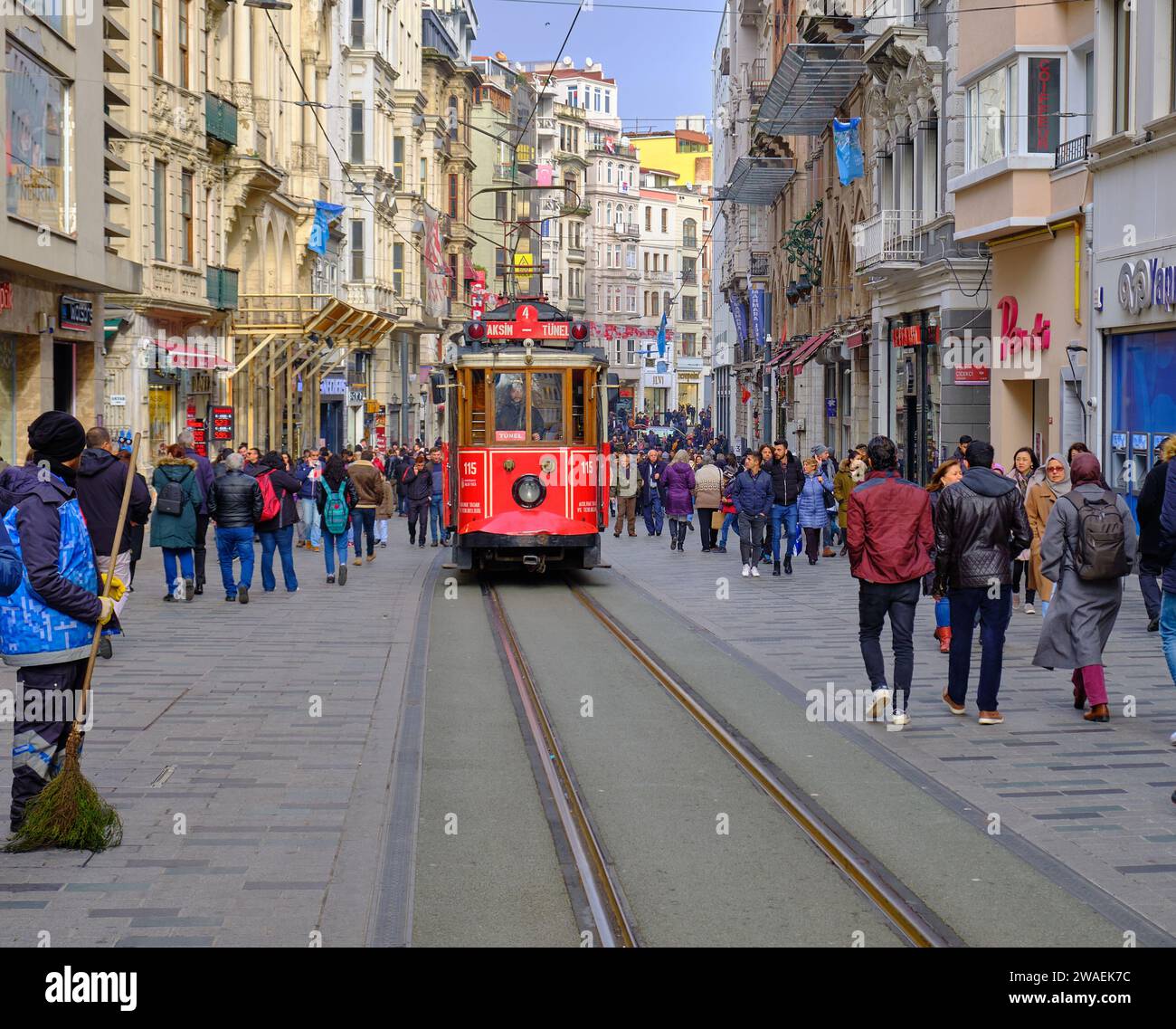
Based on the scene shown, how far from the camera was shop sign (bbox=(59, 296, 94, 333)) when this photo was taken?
1006 inches

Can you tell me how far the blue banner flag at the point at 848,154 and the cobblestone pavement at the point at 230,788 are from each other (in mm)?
19946

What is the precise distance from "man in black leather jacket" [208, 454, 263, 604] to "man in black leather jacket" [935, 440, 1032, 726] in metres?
9.90

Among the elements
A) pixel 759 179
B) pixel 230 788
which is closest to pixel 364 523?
pixel 230 788

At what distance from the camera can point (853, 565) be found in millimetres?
11070

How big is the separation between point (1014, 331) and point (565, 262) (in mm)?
93087

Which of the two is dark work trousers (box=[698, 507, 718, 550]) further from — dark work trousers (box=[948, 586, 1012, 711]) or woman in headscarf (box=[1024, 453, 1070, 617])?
dark work trousers (box=[948, 586, 1012, 711])

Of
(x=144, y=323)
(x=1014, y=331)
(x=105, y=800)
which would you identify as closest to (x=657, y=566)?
(x=1014, y=331)

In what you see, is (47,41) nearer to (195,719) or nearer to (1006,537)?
(195,719)

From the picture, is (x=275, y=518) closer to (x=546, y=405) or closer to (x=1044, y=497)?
(x=546, y=405)

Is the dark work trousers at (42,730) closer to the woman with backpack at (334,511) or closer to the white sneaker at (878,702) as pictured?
the white sneaker at (878,702)

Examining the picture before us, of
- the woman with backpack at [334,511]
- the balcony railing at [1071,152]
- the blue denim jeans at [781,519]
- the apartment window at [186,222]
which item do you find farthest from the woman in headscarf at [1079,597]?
the apartment window at [186,222]

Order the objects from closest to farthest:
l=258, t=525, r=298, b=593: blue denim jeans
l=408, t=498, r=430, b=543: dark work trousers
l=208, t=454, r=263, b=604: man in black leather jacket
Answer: l=208, t=454, r=263, b=604: man in black leather jacket < l=258, t=525, r=298, b=593: blue denim jeans < l=408, t=498, r=430, b=543: dark work trousers

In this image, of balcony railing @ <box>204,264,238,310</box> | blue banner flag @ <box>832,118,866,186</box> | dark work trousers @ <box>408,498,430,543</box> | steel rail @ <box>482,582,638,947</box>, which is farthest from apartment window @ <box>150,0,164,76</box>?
steel rail @ <box>482,582,638,947</box>

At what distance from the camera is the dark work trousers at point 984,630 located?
35.0ft
